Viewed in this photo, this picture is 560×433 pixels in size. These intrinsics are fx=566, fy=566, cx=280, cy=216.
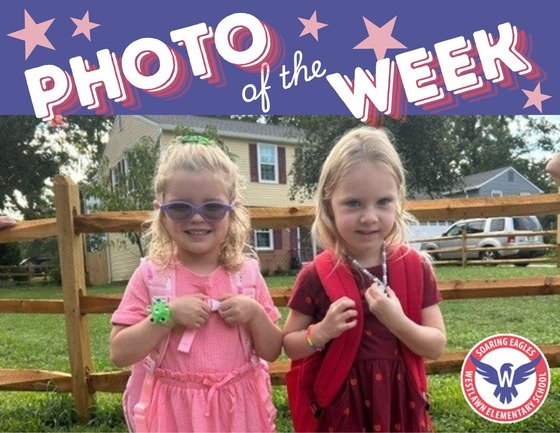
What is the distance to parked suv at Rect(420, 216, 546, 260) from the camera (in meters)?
17.5

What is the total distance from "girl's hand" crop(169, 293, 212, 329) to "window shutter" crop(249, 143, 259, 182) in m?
17.4

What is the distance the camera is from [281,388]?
3932 millimetres

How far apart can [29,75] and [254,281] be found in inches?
89.6

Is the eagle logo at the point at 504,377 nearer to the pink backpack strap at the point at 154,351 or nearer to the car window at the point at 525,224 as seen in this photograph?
the pink backpack strap at the point at 154,351

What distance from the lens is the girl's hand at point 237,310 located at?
1908mm

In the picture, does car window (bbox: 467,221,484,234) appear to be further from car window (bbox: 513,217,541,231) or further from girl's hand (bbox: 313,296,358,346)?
girl's hand (bbox: 313,296,358,346)

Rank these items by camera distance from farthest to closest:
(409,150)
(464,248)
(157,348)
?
(409,150) < (464,248) < (157,348)

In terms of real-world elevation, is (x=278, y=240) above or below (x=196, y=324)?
below

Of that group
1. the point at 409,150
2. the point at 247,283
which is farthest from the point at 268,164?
the point at 247,283

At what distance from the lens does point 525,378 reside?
A: 7.89 ft

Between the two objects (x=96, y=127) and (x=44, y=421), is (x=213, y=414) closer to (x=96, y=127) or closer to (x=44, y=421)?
(x=44, y=421)

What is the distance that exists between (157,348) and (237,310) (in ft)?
1.04

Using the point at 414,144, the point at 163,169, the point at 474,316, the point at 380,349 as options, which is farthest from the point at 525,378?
the point at 414,144

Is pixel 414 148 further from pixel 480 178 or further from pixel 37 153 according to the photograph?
pixel 37 153
